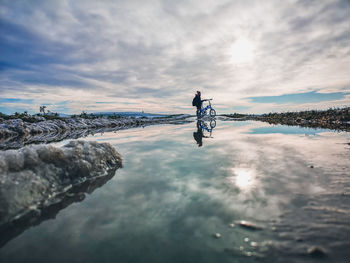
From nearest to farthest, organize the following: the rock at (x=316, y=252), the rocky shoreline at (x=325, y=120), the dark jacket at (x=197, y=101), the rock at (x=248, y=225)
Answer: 1. the rock at (x=316, y=252)
2. the rock at (x=248, y=225)
3. the rocky shoreline at (x=325, y=120)
4. the dark jacket at (x=197, y=101)

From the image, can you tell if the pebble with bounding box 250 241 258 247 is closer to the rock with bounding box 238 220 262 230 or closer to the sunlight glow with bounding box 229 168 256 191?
the rock with bounding box 238 220 262 230

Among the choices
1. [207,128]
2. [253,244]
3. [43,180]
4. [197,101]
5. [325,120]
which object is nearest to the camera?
[253,244]

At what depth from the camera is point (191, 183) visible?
10.3ft

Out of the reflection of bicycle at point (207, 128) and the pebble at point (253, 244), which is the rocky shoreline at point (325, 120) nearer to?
the reflection of bicycle at point (207, 128)

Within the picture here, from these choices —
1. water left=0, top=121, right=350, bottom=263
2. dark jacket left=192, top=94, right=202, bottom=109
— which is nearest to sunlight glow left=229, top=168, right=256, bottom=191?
water left=0, top=121, right=350, bottom=263

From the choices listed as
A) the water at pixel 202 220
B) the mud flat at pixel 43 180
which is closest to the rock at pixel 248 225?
the water at pixel 202 220

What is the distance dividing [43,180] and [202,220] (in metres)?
2.47

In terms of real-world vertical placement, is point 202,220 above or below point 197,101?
below

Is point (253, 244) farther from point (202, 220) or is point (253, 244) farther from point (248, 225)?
point (202, 220)

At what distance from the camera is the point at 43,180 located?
2.86 m

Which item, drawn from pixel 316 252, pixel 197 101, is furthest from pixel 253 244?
pixel 197 101

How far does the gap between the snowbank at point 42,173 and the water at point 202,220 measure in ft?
1.42

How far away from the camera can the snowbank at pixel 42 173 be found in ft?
7.75

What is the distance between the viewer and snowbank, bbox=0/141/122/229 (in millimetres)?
2361
